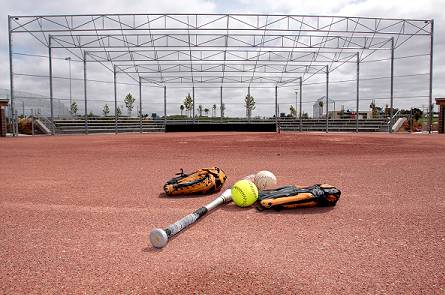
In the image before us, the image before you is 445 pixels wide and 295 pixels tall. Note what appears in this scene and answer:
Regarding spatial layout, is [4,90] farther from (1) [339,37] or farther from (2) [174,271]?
(2) [174,271]

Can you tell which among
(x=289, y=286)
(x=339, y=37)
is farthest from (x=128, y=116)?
(x=289, y=286)

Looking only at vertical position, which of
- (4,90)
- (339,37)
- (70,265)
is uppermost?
(339,37)

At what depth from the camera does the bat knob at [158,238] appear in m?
3.38

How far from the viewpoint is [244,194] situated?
15.9ft

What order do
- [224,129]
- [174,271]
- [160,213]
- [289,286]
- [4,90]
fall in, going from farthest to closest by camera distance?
[224,129] → [4,90] → [160,213] → [174,271] → [289,286]

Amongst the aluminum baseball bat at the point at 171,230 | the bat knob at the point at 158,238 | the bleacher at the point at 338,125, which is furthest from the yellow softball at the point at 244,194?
the bleacher at the point at 338,125

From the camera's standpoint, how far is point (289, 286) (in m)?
2.68

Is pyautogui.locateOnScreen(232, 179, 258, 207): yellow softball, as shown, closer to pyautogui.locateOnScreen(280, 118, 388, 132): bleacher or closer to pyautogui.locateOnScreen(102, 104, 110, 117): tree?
pyautogui.locateOnScreen(280, 118, 388, 132): bleacher

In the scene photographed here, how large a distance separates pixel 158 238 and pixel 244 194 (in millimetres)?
1717

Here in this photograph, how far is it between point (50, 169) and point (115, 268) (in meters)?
6.50

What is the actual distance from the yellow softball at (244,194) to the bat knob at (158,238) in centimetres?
165

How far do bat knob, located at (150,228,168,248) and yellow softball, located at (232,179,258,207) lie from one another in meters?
1.65

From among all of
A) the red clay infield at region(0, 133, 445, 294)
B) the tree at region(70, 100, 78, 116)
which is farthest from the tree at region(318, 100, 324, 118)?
the red clay infield at region(0, 133, 445, 294)

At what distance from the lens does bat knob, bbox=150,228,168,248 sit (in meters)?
3.38
